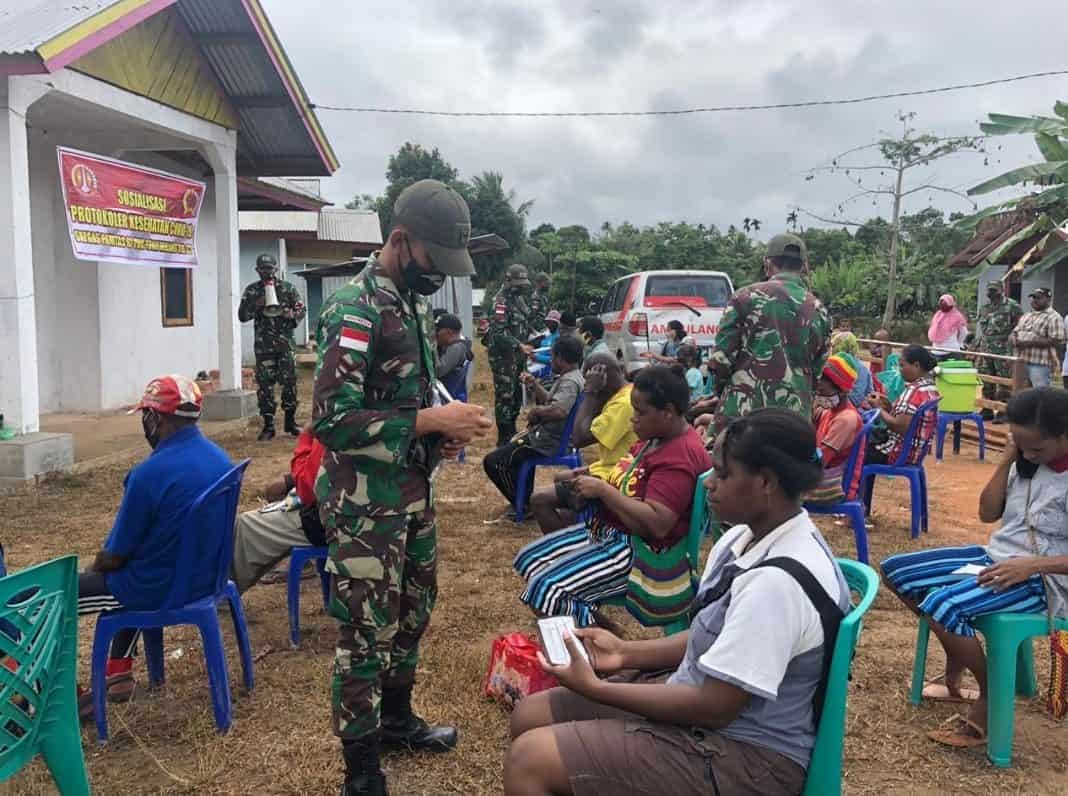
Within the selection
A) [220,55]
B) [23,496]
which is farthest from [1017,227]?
[23,496]

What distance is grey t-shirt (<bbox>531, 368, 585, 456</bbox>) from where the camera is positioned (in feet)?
18.8

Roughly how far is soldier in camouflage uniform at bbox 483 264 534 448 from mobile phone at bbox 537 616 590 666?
5.47 m

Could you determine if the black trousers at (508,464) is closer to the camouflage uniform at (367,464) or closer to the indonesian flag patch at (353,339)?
the camouflage uniform at (367,464)

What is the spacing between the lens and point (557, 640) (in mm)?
2166

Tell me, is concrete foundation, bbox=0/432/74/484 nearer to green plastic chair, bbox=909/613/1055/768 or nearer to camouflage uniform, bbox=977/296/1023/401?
green plastic chair, bbox=909/613/1055/768

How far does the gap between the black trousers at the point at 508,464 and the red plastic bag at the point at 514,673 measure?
2.48 metres

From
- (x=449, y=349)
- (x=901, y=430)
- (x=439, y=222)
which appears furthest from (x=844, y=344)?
(x=439, y=222)

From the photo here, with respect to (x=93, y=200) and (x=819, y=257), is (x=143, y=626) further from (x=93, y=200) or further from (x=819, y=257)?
(x=819, y=257)

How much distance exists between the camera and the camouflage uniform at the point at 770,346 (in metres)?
4.04

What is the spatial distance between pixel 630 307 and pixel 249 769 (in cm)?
1035

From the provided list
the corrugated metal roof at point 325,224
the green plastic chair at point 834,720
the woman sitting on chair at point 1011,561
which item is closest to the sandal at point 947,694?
the woman sitting on chair at point 1011,561

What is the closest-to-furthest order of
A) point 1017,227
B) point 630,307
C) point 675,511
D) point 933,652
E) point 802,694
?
point 802,694 < point 675,511 < point 933,652 < point 630,307 < point 1017,227

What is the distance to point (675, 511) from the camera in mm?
3182

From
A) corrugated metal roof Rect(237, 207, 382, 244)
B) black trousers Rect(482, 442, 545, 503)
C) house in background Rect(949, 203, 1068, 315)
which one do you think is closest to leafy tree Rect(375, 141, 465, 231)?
corrugated metal roof Rect(237, 207, 382, 244)
